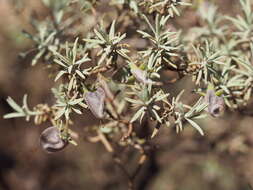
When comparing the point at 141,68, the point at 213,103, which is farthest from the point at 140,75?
the point at 213,103

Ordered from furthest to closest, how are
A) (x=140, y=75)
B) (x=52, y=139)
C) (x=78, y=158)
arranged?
(x=78, y=158), (x=52, y=139), (x=140, y=75)

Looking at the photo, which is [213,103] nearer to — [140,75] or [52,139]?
[140,75]

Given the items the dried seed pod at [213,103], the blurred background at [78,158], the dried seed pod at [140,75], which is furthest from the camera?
the blurred background at [78,158]

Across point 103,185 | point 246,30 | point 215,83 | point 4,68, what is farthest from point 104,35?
point 4,68

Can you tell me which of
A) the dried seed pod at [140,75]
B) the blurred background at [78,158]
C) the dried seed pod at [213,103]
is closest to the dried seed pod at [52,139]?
the dried seed pod at [140,75]

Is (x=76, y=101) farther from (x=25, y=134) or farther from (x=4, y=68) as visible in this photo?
(x=4, y=68)

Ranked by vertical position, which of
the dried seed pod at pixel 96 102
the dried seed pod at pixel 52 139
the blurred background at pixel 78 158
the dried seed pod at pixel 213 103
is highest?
the dried seed pod at pixel 96 102

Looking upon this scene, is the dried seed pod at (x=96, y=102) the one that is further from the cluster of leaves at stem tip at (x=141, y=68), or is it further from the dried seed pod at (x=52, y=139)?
the dried seed pod at (x=52, y=139)
